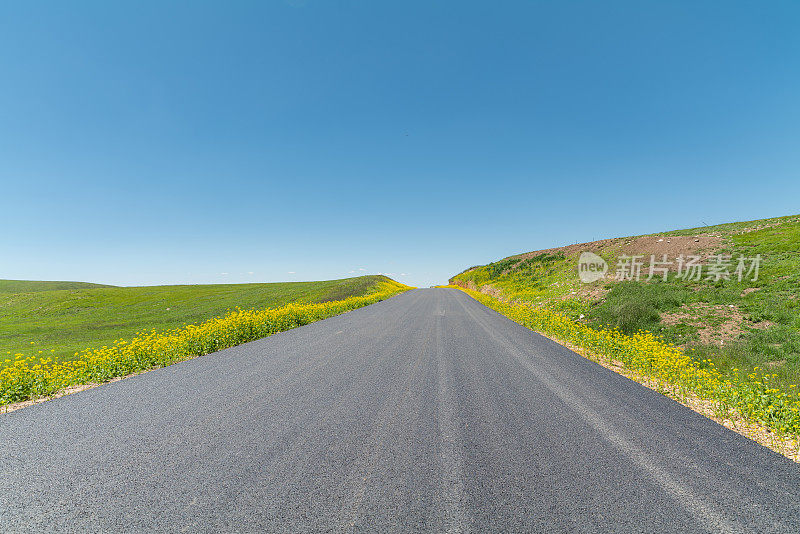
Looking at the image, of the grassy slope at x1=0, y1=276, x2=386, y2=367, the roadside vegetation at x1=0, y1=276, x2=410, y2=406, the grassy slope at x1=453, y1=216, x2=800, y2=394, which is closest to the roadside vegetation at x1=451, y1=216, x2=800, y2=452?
the grassy slope at x1=453, y1=216, x2=800, y2=394

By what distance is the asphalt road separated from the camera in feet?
9.09

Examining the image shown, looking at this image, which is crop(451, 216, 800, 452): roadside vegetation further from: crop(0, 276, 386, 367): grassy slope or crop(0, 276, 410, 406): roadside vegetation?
crop(0, 276, 386, 367): grassy slope

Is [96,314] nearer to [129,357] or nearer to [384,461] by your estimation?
[129,357]

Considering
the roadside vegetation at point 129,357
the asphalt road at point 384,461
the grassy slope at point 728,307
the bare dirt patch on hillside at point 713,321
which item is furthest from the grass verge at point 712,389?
the roadside vegetation at point 129,357

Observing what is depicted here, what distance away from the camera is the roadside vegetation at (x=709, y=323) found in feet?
20.3

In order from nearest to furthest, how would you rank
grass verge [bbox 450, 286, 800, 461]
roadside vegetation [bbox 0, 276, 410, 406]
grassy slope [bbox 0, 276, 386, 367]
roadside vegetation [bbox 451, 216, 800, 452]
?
grass verge [bbox 450, 286, 800, 461] → roadside vegetation [bbox 0, 276, 410, 406] → roadside vegetation [bbox 451, 216, 800, 452] → grassy slope [bbox 0, 276, 386, 367]

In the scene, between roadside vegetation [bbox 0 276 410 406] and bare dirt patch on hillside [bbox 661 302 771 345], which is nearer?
roadside vegetation [bbox 0 276 410 406]

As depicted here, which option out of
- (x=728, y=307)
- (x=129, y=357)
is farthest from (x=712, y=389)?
(x=129, y=357)

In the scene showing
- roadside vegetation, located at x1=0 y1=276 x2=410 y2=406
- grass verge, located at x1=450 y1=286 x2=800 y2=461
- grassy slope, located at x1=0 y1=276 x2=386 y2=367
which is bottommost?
grassy slope, located at x1=0 y1=276 x2=386 y2=367

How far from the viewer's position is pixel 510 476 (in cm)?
333

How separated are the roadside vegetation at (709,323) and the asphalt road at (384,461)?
154cm

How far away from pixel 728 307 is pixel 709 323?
159 centimetres

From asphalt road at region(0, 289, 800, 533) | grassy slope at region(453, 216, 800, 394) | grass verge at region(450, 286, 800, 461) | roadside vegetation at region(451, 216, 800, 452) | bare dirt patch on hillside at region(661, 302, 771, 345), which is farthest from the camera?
bare dirt patch on hillside at region(661, 302, 771, 345)

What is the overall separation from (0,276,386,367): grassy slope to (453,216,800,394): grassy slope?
26.8m
